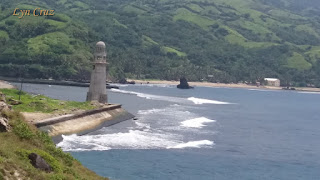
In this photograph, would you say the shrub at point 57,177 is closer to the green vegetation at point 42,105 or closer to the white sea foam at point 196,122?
the green vegetation at point 42,105

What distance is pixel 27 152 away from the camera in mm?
26984

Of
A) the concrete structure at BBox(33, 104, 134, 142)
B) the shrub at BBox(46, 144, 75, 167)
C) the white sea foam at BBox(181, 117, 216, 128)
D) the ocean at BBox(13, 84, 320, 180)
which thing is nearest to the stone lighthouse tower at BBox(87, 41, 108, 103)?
the concrete structure at BBox(33, 104, 134, 142)

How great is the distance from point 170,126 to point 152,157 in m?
33.1

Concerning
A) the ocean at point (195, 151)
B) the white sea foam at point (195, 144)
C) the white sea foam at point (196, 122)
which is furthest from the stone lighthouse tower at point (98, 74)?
the white sea foam at point (195, 144)

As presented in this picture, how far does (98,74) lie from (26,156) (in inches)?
2898

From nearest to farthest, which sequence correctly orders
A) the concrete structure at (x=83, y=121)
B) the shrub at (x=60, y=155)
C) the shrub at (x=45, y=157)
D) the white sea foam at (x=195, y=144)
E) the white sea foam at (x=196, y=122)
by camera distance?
the shrub at (x=45, y=157) < the shrub at (x=60, y=155) < the concrete structure at (x=83, y=121) < the white sea foam at (x=195, y=144) < the white sea foam at (x=196, y=122)

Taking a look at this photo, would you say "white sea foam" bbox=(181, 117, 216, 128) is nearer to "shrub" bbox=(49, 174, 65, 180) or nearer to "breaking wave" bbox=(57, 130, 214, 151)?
"breaking wave" bbox=(57, 130, 214, 151)

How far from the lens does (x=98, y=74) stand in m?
99.7

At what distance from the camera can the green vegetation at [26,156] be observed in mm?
24422

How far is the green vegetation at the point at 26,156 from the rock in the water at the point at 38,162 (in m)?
0.31

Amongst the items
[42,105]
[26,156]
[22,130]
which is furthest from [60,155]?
[42,105]

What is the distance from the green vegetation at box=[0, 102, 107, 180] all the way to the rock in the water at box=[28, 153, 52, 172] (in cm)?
31

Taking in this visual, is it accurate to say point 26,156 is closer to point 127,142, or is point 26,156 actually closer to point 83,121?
point 127,142

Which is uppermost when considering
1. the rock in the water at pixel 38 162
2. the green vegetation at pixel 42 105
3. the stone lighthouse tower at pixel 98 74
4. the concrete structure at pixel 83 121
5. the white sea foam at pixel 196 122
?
the stone lighthouse tower at pixel 98 74
